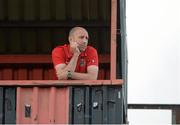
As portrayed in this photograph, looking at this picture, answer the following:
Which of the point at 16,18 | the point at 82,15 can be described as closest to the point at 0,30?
the point at 16,18

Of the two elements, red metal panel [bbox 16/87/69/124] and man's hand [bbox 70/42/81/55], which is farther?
red metal panel [bbox 16/87/69/124]

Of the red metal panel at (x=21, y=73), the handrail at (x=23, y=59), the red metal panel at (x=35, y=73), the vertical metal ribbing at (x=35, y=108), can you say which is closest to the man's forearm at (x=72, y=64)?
the vertical metal ribbing at (x=35, y=108)

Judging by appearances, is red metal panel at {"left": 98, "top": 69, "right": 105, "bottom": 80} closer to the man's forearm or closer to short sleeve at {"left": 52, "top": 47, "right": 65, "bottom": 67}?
short sleeve at {"left": 52, "top": 47, "right": 65, "bottom": 67}

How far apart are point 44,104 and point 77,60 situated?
0.92 meters

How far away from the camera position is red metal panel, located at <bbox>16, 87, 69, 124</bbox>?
1335cm

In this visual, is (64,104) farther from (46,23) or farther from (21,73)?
(21,73)

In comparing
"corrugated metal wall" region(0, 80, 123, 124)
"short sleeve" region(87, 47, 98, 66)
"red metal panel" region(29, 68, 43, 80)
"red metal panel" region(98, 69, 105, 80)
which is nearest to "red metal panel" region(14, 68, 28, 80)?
"red metal panel" region(29, 68, 43, 80)

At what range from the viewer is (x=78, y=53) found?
1312 centimetres

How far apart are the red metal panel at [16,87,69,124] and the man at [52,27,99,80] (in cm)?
31

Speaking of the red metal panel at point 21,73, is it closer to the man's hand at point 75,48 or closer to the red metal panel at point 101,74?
the red metal panel at point 101,74

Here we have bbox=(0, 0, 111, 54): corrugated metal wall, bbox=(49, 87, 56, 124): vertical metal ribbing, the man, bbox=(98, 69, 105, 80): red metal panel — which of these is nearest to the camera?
the man

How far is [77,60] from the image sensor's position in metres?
13.2

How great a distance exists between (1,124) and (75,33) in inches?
74.7

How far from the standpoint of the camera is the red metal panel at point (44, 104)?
1335 centimetres
